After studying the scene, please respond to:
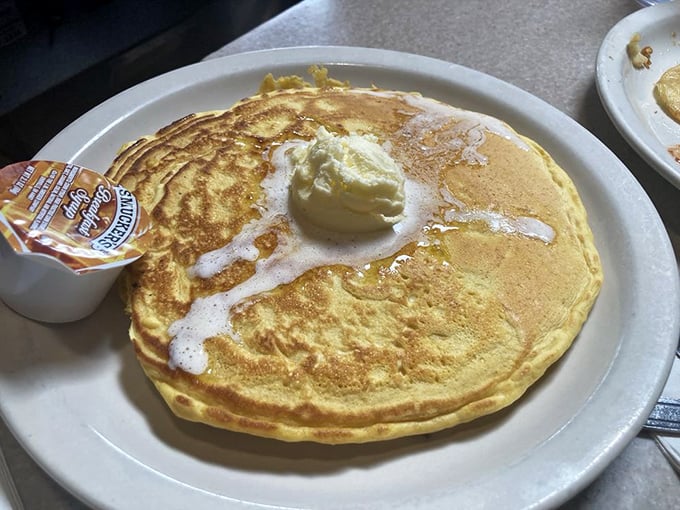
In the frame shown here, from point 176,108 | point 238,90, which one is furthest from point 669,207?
point 176,108

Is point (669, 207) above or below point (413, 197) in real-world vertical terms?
below

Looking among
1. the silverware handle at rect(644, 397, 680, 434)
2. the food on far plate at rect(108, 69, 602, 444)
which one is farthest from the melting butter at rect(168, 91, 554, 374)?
the silverware handle at rect(644, 397, 680, 434)

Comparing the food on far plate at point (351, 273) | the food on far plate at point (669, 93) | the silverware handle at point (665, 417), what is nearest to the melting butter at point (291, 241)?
the food on far plate at point (351, 273)

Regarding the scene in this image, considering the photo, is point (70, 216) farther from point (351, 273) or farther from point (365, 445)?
point (365, 445)

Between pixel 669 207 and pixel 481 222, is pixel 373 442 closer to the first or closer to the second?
pixel 481 222

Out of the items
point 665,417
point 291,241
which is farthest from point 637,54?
point 291,241

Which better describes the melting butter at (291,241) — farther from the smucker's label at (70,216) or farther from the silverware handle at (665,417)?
the silverware handle at (665,417)
